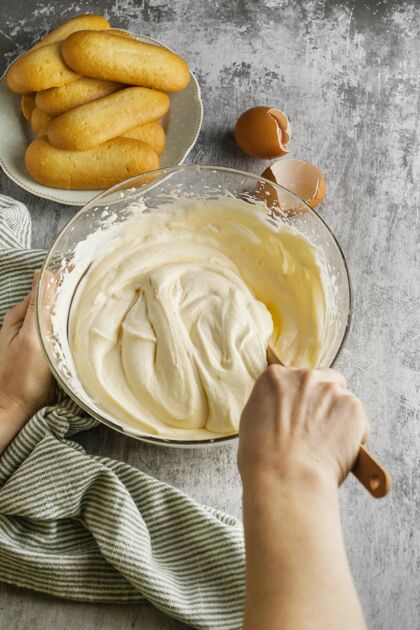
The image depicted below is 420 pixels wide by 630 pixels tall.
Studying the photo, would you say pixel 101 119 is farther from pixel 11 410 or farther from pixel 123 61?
pixel 11 410

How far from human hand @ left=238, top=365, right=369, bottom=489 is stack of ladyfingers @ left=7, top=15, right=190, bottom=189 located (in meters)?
0.60

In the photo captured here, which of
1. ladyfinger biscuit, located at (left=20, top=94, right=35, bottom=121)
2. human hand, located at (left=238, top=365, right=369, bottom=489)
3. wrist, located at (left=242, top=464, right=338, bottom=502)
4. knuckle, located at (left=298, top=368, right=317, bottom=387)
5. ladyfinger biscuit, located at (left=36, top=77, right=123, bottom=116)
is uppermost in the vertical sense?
ladyfinger biscuit, located at (left=36, top=77, right=123, bottom=116)

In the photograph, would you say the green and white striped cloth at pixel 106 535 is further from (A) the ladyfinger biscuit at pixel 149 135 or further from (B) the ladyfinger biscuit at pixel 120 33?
(B) the ladyfinger biscuit at pixel 120 33

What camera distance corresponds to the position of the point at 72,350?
1.04 m

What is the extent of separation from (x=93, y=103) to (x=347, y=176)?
0.50 m

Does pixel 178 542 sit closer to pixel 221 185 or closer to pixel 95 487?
pixel 95 487

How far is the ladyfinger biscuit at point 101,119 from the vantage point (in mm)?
1191

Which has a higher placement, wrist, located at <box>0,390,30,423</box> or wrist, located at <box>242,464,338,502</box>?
wrist, located at <box>242,464,338,502</box>

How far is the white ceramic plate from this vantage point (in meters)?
1.24

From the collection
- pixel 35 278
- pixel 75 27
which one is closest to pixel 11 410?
pixel 35 278

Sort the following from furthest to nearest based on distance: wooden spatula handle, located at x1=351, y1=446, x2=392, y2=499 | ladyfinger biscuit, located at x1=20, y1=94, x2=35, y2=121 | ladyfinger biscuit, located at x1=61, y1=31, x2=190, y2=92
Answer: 1. ladyfinger biscuit, located at x1=20, y1=94, x2=35, y2=121
2. ladyfinger biscuit, located at x1=61, y1=31, x2=190, y2=92
3. wooden spatula handle, located at x1=351, y1=446, x2=392, y2=499

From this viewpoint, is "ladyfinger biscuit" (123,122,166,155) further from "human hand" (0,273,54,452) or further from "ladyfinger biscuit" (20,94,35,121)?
"human hand" (0,273,54,452)

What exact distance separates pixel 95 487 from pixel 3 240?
46cm

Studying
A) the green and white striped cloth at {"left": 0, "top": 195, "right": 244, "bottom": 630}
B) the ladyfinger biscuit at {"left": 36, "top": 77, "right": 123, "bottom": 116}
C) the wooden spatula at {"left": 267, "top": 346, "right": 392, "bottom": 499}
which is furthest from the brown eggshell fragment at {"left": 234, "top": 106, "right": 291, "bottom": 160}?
the wooden spatula at {"left": 267, "top": 346, "right": 392, "bottom": 499}
